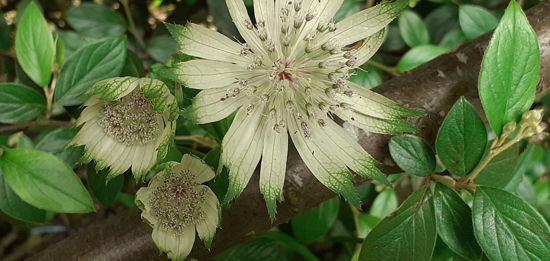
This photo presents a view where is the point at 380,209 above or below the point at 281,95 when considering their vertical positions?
below

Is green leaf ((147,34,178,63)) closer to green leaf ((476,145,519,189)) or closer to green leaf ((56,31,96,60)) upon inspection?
green leaf ((56,31,96,60))

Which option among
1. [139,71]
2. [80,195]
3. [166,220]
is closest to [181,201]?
[166,220]

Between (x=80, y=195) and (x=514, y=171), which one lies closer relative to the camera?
(x=80, y=195)

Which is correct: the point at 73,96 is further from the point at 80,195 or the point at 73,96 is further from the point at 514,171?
the point at 514,171

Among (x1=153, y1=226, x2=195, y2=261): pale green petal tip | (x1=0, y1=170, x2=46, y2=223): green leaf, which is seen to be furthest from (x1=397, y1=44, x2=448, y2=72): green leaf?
(x1=0, y1=170, x2=46, y2=223): green leaf

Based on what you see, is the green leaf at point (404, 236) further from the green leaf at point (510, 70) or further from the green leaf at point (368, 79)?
the green leaf at point (368, 79)

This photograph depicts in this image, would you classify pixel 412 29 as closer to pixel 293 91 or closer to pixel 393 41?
pixel 393 41
